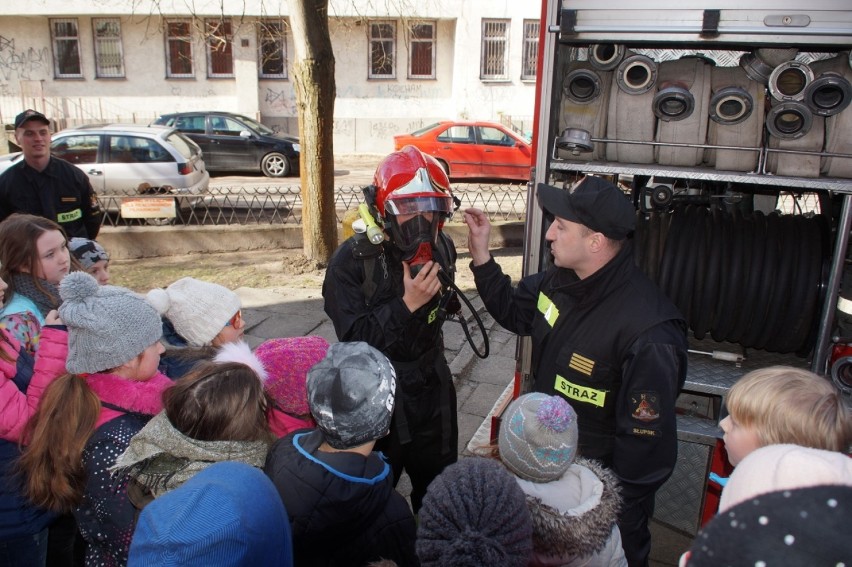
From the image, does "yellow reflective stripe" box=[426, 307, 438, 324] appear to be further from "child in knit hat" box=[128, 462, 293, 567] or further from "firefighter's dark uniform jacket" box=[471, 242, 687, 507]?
"child in knit hat" box=[128, 462, 293, 567]

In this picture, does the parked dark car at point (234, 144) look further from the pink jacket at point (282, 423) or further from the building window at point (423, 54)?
the pink jacket at point (282, 423)

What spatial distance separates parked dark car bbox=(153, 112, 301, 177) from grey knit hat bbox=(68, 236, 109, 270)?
13.7m

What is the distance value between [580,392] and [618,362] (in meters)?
0.21

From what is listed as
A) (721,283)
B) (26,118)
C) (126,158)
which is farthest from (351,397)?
(126,158)

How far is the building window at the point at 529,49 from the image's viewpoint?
2252cm

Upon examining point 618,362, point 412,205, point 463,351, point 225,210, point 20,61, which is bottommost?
point 463,351

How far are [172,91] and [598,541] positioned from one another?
25365mm

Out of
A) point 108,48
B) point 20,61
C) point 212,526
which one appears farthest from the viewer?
point 108,48

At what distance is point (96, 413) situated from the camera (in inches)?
83.1

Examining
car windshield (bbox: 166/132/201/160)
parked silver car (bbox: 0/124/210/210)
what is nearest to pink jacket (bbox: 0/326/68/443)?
parked silver car (bbox: 0/124/210/210)

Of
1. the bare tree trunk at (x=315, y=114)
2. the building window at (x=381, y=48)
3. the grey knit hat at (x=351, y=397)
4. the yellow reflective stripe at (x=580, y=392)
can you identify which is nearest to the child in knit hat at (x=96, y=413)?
the grey knit hat at (x=351, y=397)

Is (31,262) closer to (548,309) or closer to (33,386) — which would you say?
(33,386)

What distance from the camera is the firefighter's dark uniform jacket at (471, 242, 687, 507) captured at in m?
2.36

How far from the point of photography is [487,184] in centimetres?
1703
